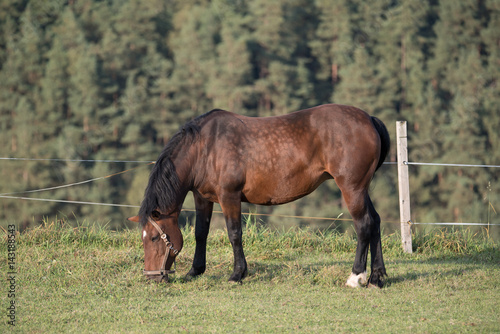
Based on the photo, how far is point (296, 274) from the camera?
5.64 metres

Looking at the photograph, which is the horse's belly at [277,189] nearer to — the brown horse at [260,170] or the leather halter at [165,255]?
the brown horse at [260,170]

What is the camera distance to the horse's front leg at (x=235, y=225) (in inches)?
215

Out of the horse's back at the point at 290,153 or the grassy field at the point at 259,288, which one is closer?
the grassy field at the point at 259,288

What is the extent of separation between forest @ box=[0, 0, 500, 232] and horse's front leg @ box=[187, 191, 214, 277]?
30.6 m

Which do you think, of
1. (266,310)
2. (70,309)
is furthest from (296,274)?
(70,309)

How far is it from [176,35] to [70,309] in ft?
186

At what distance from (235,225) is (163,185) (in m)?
0.82

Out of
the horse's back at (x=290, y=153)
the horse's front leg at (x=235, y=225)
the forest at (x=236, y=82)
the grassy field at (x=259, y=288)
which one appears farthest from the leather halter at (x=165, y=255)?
the forest at (x=236, y=82)

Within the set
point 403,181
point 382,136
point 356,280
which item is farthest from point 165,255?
point 403,181

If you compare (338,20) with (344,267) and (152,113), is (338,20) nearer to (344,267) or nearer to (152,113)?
(152,113)

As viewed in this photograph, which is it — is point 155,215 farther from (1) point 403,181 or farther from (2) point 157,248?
(1) point 403,181

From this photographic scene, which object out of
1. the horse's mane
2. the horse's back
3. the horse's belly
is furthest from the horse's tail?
the horse's mane

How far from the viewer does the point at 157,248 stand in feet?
17.5

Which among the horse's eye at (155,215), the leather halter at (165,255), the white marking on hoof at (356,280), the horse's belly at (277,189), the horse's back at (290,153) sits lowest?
the white marking on hoof at (356,280)
